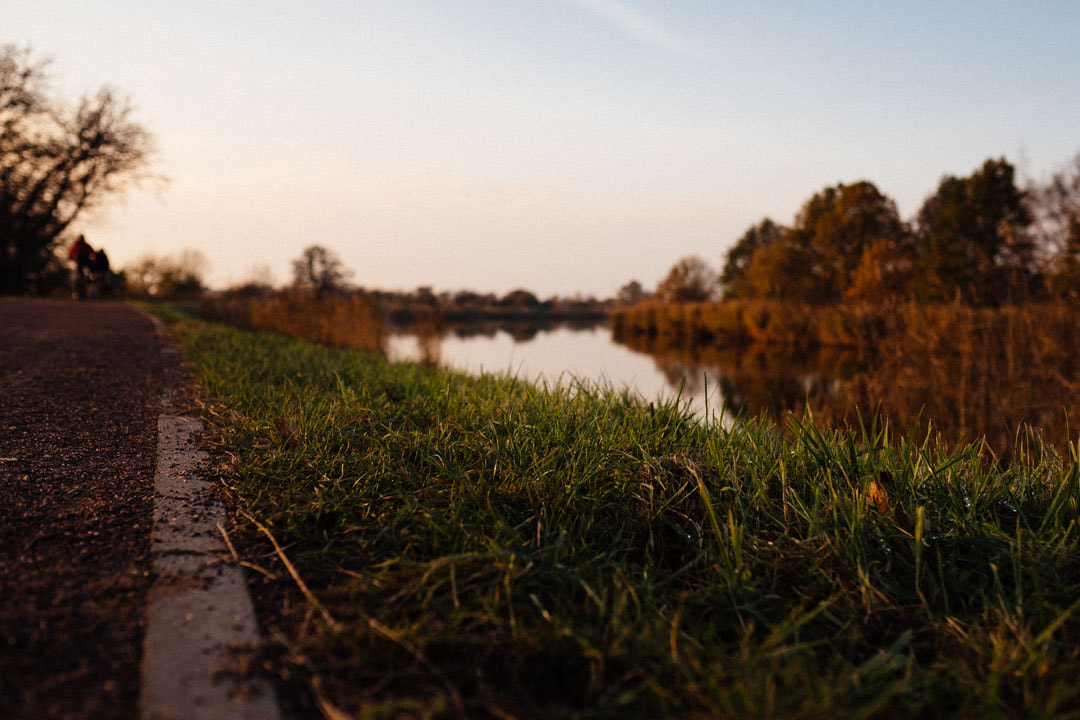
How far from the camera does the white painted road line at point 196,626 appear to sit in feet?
3.60

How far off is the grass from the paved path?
0.28m

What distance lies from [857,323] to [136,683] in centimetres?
1665

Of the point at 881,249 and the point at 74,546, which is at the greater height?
the point at 881,249

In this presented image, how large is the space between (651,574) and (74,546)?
1.51 meters

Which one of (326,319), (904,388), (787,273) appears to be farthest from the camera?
(787,273)

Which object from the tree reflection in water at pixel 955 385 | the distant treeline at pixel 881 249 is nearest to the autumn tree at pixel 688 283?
the distant treeline at pixel 881 249

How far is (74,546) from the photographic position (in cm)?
169

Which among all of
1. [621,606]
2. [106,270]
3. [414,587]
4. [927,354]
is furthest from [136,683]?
[106,270]

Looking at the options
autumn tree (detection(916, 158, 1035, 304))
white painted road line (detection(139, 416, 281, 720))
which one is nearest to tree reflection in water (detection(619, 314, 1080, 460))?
white painted road line (detection(139, 416, 281, 720))

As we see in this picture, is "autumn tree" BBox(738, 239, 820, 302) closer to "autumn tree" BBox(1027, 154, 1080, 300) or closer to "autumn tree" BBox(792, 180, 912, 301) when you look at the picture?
"autumn tree" BBox(792, 180, 912, 301)

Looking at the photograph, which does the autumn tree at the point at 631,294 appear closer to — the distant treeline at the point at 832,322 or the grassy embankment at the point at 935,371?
the distant treeline at the point at 832,322

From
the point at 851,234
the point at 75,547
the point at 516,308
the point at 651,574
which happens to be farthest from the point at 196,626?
the point at 516,308

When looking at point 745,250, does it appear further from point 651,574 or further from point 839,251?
point 651,574

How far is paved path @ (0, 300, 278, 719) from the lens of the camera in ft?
3.73
